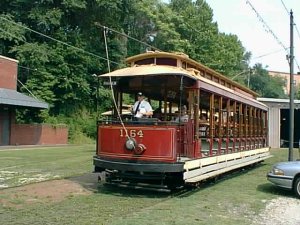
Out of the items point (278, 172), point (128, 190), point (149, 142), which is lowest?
point (128, 190)

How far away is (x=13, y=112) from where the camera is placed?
1412 inches

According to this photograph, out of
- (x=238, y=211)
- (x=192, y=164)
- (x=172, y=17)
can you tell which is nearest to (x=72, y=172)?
(x=192, y=164)

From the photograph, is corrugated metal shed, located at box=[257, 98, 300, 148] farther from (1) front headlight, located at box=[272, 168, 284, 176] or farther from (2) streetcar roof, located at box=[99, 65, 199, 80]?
(2) streetcar roof, located at box=[99, 65, 199, 80]

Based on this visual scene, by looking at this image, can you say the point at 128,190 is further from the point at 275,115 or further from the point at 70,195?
the point at 275,115

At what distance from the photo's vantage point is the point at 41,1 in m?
44.7

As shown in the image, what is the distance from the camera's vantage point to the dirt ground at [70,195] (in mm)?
8977

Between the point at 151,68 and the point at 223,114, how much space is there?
3814 mm

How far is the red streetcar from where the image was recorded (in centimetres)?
1103

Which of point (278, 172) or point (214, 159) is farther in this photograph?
point (214, 159)

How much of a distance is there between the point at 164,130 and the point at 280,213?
3187mm

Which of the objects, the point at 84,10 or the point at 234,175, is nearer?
the point at 234,175

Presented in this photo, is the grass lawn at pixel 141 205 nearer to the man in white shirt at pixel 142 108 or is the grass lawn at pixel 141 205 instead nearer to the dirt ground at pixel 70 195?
the dirt ground at pixel 70 195

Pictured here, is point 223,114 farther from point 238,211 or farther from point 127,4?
point 127,4

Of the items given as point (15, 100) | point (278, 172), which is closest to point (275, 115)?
point (15, 100)
